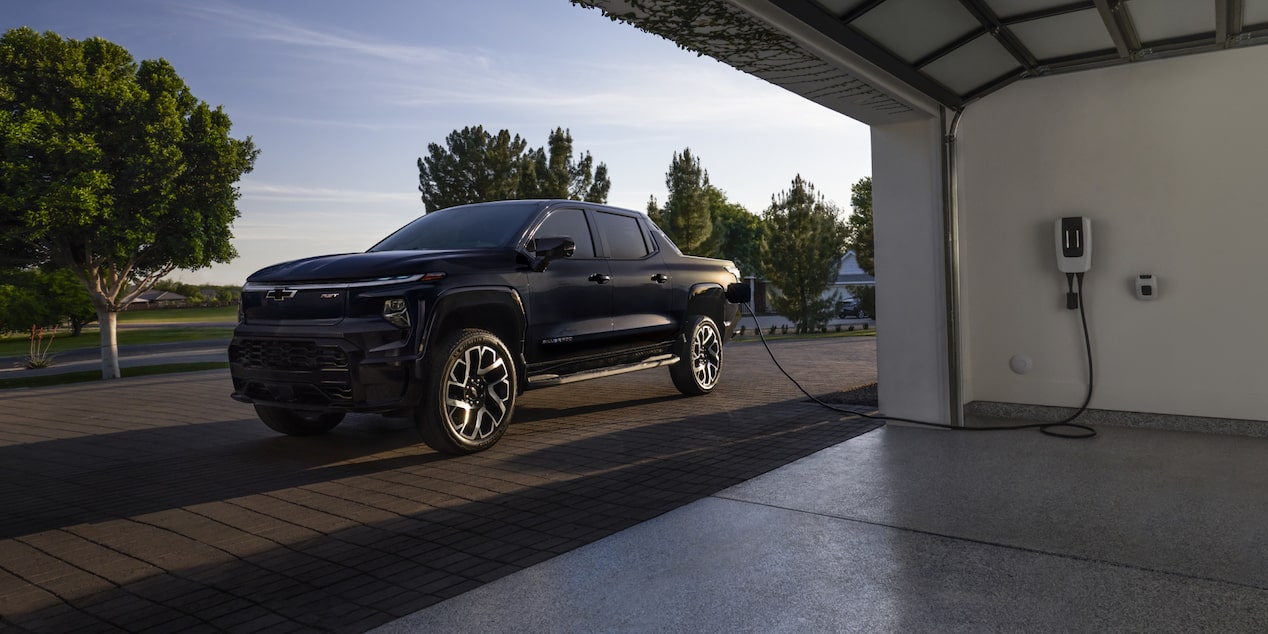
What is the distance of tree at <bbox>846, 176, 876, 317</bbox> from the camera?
1233 inches

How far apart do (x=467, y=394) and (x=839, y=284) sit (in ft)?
97.8

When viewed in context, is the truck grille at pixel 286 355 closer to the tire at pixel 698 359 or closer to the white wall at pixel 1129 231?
the tire at pixel 698 359

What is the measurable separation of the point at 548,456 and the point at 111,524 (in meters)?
2.69

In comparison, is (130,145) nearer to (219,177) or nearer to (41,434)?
(219,177)

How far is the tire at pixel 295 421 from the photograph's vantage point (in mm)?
6477

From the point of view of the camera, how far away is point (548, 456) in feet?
19.0

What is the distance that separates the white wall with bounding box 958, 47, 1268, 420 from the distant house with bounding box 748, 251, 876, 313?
7.47 metres

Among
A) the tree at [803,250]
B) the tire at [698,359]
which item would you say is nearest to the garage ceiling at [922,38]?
the tire at [698,359]

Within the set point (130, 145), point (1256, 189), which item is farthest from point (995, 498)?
point (130, 145)

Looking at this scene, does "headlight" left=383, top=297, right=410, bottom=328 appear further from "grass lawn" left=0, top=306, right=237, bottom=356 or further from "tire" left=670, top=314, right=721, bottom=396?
"grass lawn" left=0, top=306, right=237, bottom=356

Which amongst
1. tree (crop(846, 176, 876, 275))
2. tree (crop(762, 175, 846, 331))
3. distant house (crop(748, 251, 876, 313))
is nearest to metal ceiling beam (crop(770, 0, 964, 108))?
distant house (crop(748, 251, 876, 313))

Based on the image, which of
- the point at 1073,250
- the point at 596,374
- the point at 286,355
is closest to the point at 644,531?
the point at 286,355

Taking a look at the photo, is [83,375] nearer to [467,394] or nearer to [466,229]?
[466,229]

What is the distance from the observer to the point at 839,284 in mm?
33750
